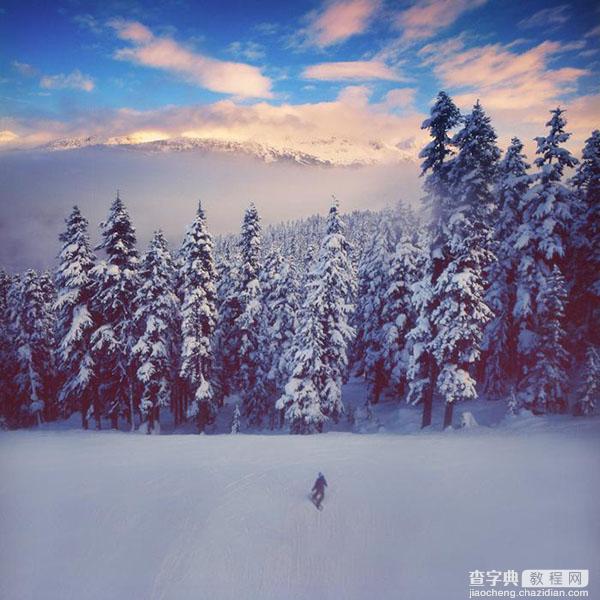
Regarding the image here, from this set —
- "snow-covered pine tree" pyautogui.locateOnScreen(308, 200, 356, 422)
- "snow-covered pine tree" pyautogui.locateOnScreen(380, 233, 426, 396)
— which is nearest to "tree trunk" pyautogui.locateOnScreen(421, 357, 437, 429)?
"snow-covered pine tree" pyautogui.locateOnScreen(308, 200, 356, 422)

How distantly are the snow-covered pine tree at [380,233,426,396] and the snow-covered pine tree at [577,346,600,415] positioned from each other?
11.3 metres

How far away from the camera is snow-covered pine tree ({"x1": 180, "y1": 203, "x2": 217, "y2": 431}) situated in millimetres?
25281

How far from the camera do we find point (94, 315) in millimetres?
24984

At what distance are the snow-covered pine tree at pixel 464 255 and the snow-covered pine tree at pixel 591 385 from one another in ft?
16.8

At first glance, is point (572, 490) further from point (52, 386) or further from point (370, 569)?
point (52, 386)

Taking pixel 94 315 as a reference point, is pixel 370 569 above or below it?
below

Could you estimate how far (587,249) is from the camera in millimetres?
22594

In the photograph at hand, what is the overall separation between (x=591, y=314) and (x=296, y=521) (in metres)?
19.4

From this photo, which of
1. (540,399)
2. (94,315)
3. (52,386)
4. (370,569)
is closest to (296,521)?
(370,569)

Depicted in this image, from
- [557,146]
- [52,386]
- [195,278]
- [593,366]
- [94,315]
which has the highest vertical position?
[557,146]

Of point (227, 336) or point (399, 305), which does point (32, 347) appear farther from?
point (399, 305)

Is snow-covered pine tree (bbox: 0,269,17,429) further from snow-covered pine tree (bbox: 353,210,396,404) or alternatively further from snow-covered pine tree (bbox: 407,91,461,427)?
snow-covered pine tree (bbox: 407,91,461,427)

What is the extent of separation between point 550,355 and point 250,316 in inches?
757

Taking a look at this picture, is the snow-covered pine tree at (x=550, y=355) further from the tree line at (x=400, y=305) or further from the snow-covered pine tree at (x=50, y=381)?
the snow-covered pine tree at (x=50, y=381)
